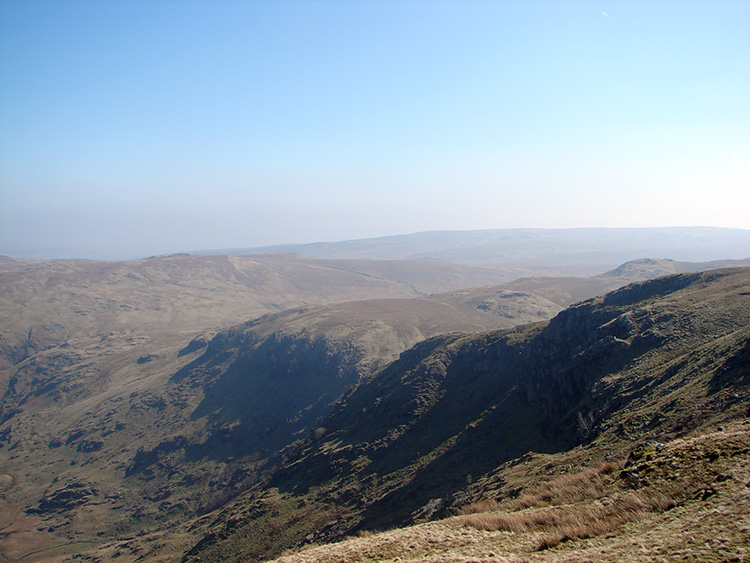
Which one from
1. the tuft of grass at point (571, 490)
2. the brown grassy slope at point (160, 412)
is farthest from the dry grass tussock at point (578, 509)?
the brown grassy slope at point (160, 412)

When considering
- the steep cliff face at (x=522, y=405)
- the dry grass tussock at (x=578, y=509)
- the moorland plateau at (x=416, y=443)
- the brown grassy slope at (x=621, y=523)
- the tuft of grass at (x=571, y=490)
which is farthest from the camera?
the steep cliff face at (x=522, y=405)

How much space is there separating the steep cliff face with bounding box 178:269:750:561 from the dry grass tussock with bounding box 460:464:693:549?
756cm

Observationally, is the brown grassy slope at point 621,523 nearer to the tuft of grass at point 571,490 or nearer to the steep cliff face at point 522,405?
the tuft of grass at point 571,490

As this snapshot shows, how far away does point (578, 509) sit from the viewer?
1313cm

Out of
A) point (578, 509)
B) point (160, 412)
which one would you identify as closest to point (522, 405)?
point (578, 509)

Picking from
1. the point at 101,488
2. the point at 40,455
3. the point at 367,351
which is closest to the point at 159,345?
the point at 40,455

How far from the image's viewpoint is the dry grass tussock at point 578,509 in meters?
11.4

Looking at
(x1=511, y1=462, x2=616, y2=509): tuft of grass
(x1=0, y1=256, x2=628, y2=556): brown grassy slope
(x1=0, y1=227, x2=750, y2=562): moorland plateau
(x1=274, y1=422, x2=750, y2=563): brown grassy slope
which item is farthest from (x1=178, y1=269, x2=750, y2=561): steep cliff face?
(x1=0, y1=256, x2=628, y2=556): brown grassy slope

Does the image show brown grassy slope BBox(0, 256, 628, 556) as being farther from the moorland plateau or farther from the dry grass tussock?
the dry grass tussock

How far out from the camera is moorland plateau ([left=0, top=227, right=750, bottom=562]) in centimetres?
1268

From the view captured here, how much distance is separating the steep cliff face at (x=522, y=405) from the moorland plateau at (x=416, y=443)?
0.80 ft

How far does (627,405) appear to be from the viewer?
27.6m

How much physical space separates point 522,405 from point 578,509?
31.7 meters

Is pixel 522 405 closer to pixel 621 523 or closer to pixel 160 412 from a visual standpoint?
pixel 621 523
